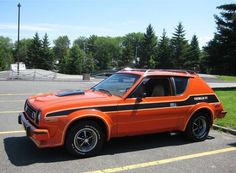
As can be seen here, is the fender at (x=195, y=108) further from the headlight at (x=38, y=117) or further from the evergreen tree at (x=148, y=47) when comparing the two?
the evergreen tree at (x=148, y=47)

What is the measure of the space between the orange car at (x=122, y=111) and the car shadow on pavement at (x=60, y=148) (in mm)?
302

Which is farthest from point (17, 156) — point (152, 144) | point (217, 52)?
point (217, 52)

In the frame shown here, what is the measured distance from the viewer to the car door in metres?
6.46

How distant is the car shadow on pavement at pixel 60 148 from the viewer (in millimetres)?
5855

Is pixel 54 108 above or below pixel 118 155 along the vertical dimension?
above

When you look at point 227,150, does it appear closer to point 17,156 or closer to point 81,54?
point 17,156

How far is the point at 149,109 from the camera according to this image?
21.9 ft

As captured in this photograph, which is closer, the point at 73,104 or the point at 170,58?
the point at 73,104

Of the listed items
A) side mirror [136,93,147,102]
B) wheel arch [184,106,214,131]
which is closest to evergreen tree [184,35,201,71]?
wheel arch [184,106,214,131]

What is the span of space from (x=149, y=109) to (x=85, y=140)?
56.8 inches

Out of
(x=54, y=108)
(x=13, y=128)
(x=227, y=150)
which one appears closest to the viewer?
(x=54, y=108)

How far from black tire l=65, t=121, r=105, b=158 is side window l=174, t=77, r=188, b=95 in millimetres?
2060

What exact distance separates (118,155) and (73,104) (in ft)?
4.25

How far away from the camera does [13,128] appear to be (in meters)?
8.08
